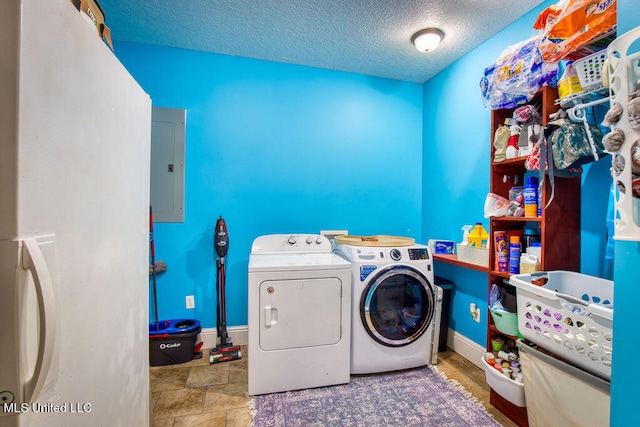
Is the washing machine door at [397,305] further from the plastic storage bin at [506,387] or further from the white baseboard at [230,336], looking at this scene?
the white baseboard at [230,336]

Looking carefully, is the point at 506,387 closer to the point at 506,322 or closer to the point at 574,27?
the point at 506,322

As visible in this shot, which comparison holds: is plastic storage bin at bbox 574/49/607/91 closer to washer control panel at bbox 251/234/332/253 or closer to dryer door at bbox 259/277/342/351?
dryer door at bbox 259/277/342/351

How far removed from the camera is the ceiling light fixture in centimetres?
211

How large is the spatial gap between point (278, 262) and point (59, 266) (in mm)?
1367

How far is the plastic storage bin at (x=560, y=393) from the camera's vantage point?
1132 millimetres

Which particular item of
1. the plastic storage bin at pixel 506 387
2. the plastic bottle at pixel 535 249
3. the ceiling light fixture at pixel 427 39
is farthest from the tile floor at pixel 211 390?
the ceiling light fixture at pixel 427 39

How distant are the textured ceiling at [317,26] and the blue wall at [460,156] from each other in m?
0.13

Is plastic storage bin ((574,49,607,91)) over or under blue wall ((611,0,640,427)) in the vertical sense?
over

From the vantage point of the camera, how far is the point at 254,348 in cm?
180

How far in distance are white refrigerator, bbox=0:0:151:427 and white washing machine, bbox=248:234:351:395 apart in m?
0.79

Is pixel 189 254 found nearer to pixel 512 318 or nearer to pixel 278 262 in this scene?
pixel 278 262

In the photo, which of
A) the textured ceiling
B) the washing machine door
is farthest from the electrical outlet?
the textured ceiling

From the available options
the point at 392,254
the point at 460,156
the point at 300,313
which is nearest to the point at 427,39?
the point at 460,156

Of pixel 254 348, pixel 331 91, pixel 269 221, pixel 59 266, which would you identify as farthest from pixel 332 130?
pixel 59 266
